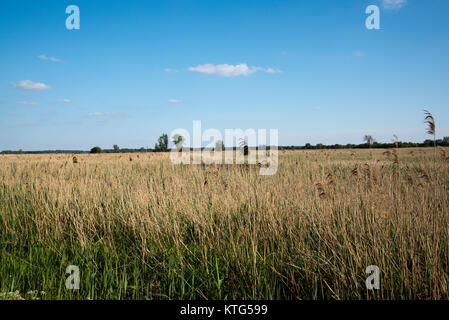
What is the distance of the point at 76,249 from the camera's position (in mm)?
3607

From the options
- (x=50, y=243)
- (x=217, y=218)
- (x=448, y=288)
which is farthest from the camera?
(x=217, y=218)

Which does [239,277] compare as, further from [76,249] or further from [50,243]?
[50,243]

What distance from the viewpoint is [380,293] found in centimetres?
265

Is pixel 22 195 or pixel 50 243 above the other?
pixel 22 195

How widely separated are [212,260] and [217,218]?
1.31 m

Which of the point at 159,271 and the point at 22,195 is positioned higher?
the point at 22,195

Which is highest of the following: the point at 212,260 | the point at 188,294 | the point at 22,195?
the point at 22,195
